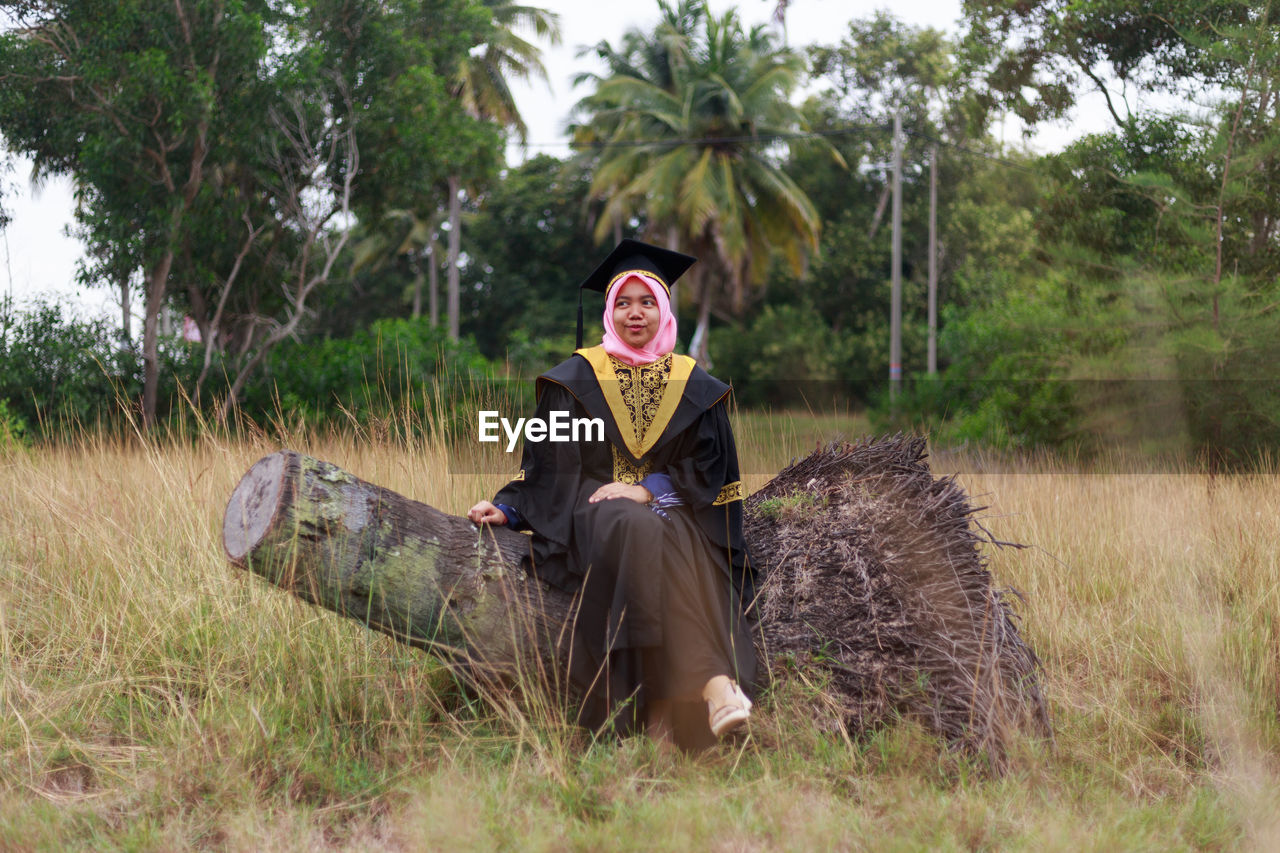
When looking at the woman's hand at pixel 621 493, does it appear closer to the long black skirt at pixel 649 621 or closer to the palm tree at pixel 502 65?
the long black skirt at pixel 649 621

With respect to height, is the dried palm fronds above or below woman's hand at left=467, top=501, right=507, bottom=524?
below

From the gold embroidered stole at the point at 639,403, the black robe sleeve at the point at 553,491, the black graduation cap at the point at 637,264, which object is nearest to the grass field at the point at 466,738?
the black robe sleeve at the point at 553,491

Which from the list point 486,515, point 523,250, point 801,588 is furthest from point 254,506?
point 523,250

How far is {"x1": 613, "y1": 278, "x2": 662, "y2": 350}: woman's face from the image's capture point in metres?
3.57

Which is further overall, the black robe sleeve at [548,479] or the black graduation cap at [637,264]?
the black graduation cap at [637,264]

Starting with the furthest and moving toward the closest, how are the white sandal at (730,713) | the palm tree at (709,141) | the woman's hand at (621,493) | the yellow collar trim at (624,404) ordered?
the palm tree at (709,141), the yellow collar trim at (624,404), the woman's hand at (621,493), the white sandal at (730,713)

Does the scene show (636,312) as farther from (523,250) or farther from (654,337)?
(523,250)

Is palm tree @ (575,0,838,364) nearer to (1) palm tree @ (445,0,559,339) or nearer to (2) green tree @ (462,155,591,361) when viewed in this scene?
(1) palm tree @ (445,0,559,339)

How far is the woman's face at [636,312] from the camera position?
3.57 meters

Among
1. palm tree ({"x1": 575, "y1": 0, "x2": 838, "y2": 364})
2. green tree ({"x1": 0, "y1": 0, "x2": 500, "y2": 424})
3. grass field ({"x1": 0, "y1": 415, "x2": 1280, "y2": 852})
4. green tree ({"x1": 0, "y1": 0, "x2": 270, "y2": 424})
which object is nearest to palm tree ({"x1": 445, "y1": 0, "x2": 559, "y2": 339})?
palm tree ({"x1": 575, "y1": 0, "x2": 838, "y2": 364})

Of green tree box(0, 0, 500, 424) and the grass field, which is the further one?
green tree box(0, 0, 500, 424)

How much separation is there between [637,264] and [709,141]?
68.2 ft

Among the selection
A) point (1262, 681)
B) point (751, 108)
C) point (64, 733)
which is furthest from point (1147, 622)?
point (751, 108)

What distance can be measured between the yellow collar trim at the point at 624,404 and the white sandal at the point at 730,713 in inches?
35.3
